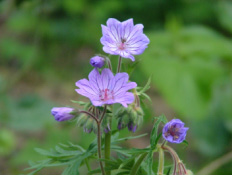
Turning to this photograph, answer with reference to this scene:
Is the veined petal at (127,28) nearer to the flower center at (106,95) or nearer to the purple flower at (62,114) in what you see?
the flower center at (106,95)

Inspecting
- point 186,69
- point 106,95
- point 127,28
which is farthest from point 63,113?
point 186,69

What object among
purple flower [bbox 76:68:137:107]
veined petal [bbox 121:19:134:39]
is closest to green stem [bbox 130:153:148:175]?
purple flower [bbox 76:68:137:107]

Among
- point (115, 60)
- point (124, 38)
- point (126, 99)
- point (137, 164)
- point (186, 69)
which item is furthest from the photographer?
point (115, 60)

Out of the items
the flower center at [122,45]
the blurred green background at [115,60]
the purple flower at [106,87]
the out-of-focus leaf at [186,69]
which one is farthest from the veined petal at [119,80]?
the out-of-focus leaf at [186,69]

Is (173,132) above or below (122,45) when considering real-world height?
below

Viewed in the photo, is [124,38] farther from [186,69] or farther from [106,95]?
[186,69]

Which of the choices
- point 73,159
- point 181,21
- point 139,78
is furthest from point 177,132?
point 181,21

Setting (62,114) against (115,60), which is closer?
(62,114)
